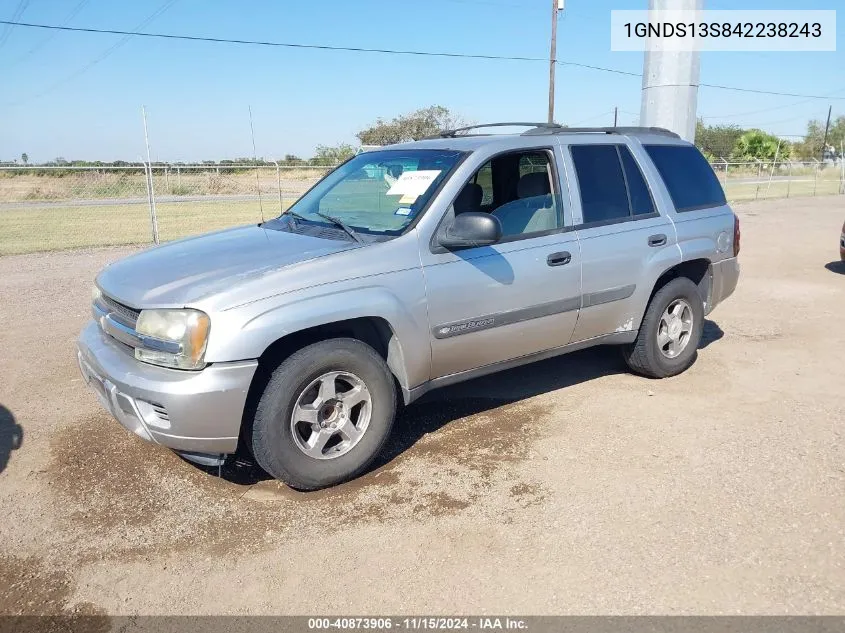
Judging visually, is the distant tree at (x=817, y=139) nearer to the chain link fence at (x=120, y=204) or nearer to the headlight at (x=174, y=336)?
the chain link fence at (x=120, y=204)

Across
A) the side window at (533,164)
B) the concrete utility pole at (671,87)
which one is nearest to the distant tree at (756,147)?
the concrete utility pole at (671,87)

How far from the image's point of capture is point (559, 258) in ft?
14.1

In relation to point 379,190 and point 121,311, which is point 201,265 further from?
point 379,190

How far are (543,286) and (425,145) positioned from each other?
1.27 meters

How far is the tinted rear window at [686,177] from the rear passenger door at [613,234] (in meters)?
0.26

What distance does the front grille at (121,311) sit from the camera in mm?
3438

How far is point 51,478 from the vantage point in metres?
3.80

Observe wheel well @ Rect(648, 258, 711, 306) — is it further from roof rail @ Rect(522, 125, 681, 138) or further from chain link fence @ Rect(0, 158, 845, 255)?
chain link fence @ Rect(0, 158, 845, 255)

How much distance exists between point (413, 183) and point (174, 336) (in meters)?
1.71

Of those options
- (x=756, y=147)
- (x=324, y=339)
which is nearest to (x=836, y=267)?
(x=324, y=339)

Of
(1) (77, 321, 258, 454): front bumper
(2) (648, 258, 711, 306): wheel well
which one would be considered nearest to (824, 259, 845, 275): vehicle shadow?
(2) (648, 258, 711, 306): wheel well

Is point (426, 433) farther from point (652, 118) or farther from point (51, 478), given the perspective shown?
point (652, 118)

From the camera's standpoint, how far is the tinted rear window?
5211mm

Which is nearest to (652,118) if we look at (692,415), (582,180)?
(582,180)
